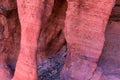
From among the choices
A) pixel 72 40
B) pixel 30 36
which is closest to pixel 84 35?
pixel 72 40

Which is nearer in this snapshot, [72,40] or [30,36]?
[30,36]

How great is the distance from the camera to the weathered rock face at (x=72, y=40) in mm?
4023

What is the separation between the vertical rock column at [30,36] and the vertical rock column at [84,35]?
2.04ft

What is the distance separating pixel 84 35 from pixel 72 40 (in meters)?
0.17

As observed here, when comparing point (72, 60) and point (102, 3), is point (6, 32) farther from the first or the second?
point (102, 3)

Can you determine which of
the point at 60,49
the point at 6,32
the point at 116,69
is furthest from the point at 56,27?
the point at 116,69

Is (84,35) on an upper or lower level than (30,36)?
lower

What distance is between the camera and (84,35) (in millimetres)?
4098

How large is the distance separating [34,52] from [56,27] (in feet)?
4.17

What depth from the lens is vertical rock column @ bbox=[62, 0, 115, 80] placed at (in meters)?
4.00

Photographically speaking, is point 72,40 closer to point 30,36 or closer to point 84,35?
point 84,35

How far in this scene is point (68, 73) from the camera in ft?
13.7

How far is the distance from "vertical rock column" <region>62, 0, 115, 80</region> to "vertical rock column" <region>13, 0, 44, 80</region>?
2.04 feet

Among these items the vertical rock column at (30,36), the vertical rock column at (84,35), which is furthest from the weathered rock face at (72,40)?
the vertical rock column at (30,36)
